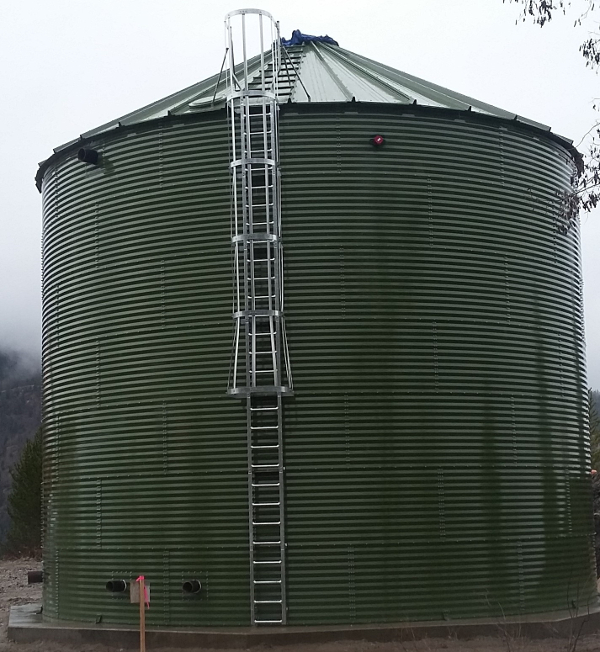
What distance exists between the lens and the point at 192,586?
47.3 ft

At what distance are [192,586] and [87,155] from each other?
6.57 m

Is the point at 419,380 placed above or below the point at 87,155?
below

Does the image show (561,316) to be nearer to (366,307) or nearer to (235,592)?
(366,307)

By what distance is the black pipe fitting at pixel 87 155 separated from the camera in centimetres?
1616

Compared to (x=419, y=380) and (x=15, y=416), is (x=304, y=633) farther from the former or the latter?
(x=15, y=416)

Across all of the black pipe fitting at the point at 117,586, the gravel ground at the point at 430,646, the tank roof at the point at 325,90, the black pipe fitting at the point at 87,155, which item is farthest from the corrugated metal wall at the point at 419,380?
the black pipe fitting at the point at 87,155

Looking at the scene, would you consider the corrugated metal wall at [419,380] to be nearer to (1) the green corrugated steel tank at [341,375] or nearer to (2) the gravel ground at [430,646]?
(1) the green corrugated steel tank at [341,375]

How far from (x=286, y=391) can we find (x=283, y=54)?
654cm

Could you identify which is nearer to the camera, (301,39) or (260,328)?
(260,328)

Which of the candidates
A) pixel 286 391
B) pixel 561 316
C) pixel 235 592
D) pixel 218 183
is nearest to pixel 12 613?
pixel 235 592

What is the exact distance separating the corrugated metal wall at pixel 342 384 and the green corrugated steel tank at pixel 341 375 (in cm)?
3

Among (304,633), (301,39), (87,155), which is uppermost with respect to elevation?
(301,39)

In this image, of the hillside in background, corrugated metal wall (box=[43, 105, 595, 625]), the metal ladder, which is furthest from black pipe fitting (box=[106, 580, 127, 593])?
the hillside in background

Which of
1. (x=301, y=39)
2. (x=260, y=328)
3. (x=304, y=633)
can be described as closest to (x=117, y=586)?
(x=304, y=633)
